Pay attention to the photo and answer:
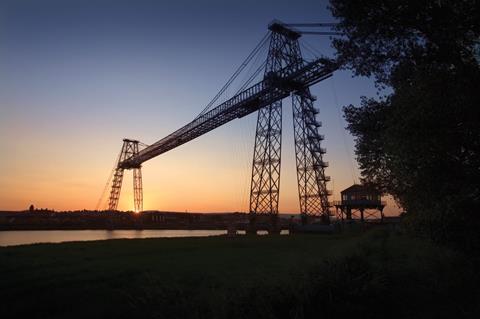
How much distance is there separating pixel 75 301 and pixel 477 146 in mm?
9330

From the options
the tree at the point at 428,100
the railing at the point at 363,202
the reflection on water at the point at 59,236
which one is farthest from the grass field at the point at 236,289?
the railing at the point at 363,202

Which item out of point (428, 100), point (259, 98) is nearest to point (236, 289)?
point (428, 100)

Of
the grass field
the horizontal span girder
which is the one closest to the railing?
the horizontal span girder

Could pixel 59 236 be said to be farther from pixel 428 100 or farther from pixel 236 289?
pixel 428 100

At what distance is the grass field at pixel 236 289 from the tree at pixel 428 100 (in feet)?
4.72

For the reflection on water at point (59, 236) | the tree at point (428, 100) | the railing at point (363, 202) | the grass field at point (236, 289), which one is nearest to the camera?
the grass field at point (236, 289)

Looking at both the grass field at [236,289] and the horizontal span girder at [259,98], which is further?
the horizontal span girder at [259,98]

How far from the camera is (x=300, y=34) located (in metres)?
57.2

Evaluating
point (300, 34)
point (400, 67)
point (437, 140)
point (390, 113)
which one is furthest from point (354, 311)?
point (300, 34)

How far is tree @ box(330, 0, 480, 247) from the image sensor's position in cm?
910

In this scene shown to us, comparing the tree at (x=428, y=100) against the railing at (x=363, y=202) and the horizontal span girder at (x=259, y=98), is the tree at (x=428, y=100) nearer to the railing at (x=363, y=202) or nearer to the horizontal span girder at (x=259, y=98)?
the horizontal span girder at (x=259, y=98)

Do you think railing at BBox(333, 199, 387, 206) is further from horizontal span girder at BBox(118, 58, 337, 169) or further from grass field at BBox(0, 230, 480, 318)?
grass field at BBox(0, 230, 480, 318)

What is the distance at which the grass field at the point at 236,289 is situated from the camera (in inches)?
271

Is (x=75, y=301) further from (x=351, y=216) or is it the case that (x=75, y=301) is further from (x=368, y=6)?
(x=351, y=216)
